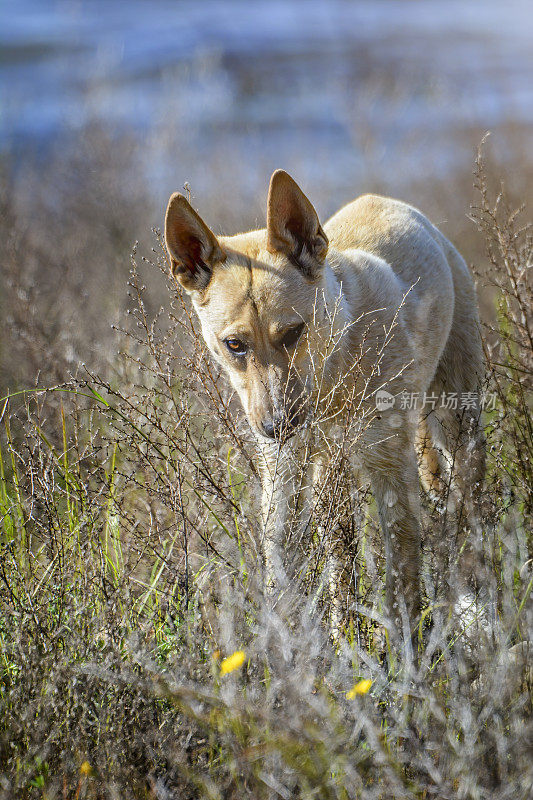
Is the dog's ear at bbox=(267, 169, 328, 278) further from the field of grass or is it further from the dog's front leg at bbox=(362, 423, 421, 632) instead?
the dog's front leg at bbox=(362, 423, 421, 632)

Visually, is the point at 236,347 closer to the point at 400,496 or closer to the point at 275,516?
the point at 275,516

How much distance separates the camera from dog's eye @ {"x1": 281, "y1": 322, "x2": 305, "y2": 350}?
3434 mm

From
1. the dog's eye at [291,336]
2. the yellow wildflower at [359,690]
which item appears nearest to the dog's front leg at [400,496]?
the dog's eye at [291,336]

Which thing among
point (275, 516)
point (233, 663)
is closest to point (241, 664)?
point (233, 663)

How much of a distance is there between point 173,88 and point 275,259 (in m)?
8.34

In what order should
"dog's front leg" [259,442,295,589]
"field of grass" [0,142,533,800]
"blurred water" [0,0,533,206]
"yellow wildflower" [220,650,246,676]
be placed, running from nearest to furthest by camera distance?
"field of grass" [0,142,533,800], "yellow wildflower" [220,650,246,676], "dog's front leg" [259,442,295,589], "blurred water" [0,0,533,206]

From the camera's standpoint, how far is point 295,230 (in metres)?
3.57

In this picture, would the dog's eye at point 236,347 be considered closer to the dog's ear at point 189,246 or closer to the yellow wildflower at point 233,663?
the dog's ear at point 189,246

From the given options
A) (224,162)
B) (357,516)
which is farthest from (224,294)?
(224,162)

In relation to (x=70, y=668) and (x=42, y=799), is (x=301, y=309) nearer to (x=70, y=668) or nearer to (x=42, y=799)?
(x=70, y=668)

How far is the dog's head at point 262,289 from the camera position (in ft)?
10.9

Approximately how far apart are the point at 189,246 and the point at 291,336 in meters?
0.65

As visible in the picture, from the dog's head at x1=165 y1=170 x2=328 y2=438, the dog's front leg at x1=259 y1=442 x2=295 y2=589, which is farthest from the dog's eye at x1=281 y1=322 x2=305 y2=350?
the dog's front leg at x1=259 y1=442 x2=295 y2=589

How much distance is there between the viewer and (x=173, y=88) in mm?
10969
